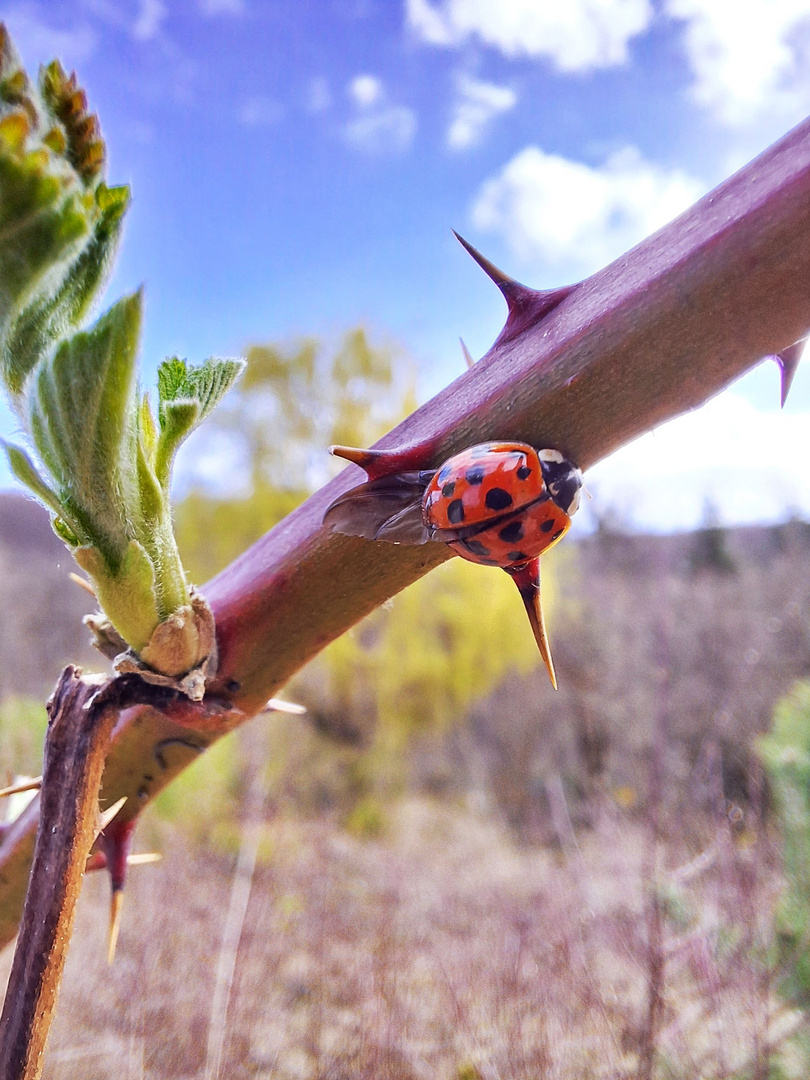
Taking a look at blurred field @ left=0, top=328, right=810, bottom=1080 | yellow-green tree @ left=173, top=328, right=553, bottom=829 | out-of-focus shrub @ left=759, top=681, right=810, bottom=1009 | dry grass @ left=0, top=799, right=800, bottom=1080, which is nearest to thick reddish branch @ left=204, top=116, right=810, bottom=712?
blurred field @ left=0, top=328, right=810, bottom=1080

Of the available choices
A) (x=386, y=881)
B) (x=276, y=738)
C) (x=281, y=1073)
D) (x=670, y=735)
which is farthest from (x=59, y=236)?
(x=276, y=738)

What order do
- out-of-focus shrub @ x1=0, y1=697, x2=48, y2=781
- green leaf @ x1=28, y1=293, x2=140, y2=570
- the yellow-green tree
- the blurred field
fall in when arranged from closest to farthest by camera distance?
green leaf @ x1=28, y1=293, x2=140, y2=570
the blurred field
out-of-focus shrub @ x1=0, y1=697, x2=48, y2=781
the yellow-green tree

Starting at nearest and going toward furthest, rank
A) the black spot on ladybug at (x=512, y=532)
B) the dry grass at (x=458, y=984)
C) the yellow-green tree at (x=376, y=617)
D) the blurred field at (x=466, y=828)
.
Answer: the black spot on ladybug at (x=512, y=532), the dry grass at (x=458, y=984), the blurred field at (x=466, y=828), the yellow-green tree at (x=376, y=617)

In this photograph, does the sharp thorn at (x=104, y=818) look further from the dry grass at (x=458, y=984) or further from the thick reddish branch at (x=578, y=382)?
the dry grass at (x=458, y=984)

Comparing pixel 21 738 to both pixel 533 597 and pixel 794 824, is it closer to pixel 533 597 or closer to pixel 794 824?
pixel 794 824

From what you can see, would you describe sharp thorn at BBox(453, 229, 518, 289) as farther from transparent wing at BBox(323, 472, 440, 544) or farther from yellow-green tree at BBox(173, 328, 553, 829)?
yellow-green tree at BBox(173, 328, 553, 829)

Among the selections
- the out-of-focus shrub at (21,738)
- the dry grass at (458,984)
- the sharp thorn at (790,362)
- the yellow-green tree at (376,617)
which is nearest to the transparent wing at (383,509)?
the sharp thorn at (790,362)

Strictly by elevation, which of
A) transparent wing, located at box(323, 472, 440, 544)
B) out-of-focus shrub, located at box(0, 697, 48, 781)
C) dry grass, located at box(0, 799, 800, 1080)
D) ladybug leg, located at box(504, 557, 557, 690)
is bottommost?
dry grass, located at box(0, 799, 800, 1080)

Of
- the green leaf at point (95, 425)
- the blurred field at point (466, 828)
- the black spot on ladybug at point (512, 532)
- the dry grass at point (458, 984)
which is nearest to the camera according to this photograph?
the green leaf at point (95, 425)

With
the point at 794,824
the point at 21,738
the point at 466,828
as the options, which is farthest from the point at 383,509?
the point at 466,828
